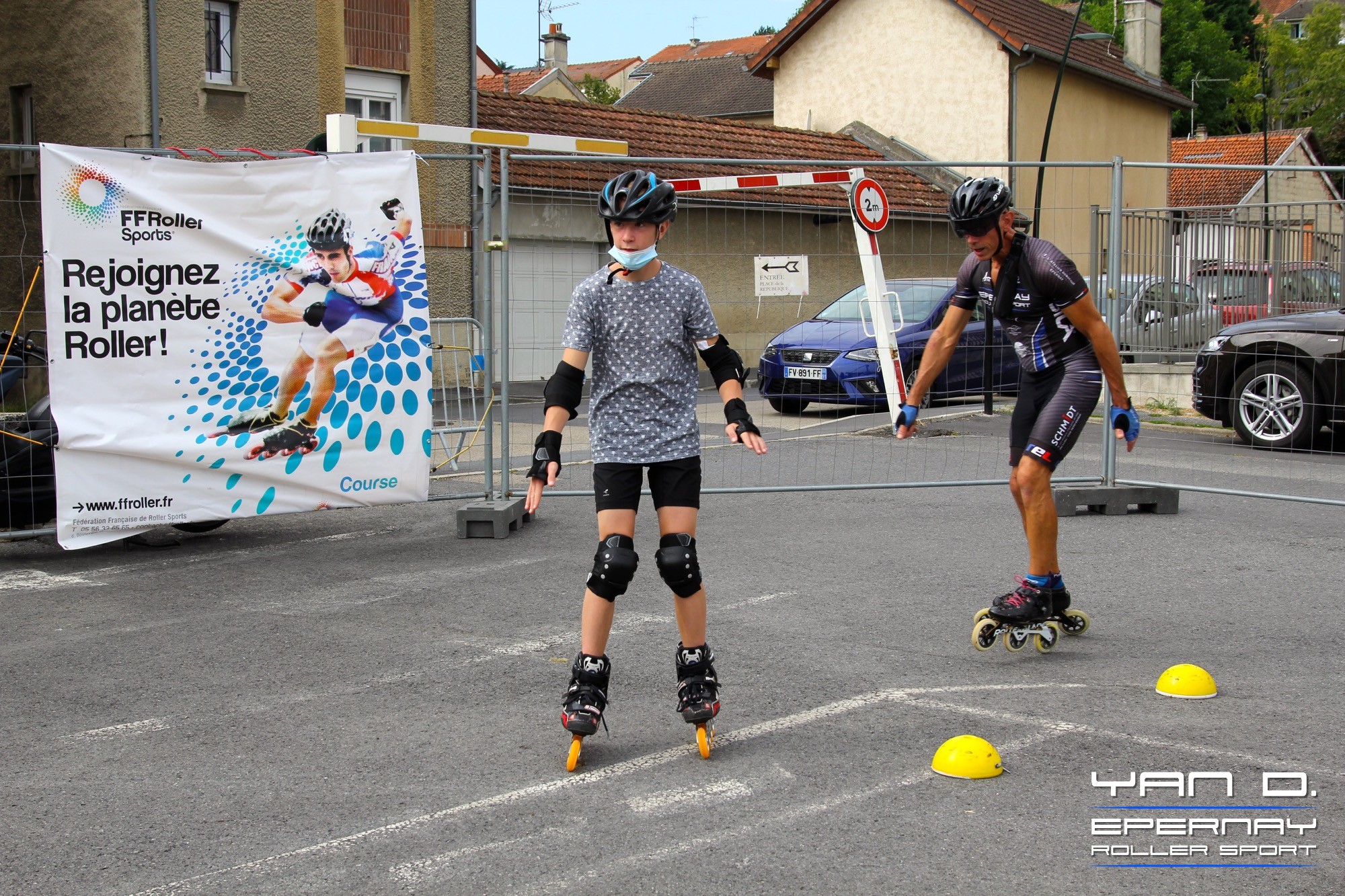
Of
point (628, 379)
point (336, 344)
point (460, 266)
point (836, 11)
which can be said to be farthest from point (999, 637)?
point (836, 11)

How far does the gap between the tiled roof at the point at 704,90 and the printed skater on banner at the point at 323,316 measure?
4405 cm

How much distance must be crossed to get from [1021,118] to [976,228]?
1083 inches

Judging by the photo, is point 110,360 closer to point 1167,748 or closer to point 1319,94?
point 1167,748

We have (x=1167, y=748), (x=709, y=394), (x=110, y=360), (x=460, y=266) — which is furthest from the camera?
(x=460, y=266)

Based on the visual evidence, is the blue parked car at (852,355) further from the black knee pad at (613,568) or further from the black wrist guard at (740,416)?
the black knee pad at (613,568)

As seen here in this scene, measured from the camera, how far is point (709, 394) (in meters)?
9.70

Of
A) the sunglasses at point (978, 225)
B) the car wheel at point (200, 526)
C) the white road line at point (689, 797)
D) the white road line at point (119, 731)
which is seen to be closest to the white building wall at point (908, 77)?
the car wheel at point (200, 526)

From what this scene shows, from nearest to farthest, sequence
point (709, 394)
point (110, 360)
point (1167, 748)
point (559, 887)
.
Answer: point (559, 887) → point (1167, 748) → point (110, 360) → point (709, 394)

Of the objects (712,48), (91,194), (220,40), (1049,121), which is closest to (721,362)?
(91,194)

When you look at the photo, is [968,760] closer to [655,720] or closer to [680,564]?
[680,564]

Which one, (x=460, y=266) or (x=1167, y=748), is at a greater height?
(x=460, y=266)

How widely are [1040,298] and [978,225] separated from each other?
453 millimetres

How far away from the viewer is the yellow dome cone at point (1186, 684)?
5.14 meters

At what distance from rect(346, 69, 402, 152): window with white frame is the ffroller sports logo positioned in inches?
487
